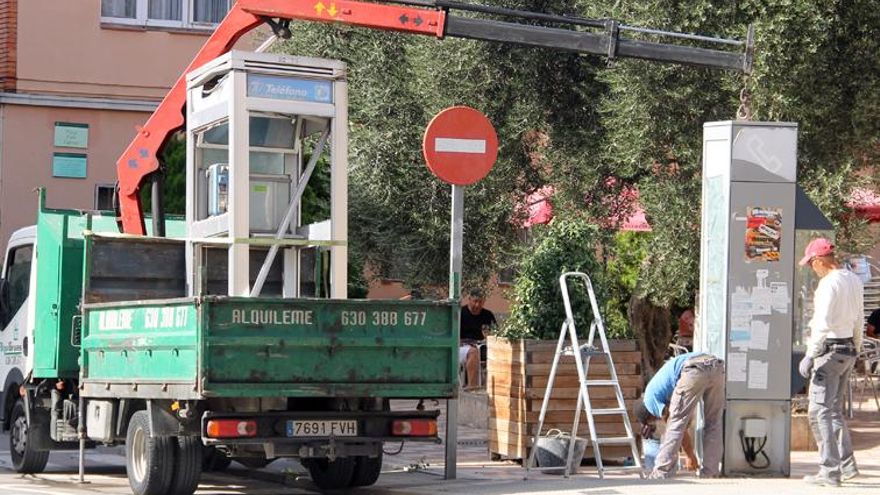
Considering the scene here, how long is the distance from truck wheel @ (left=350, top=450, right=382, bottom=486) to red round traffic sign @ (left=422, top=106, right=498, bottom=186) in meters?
2.35

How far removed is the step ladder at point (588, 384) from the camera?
44.9 feet

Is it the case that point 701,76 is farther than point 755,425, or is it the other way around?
point 701,76

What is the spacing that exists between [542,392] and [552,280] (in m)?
0.99

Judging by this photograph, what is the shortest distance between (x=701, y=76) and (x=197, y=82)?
18.7 feet

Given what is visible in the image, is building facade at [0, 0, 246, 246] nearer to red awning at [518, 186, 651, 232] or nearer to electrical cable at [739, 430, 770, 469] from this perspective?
red awning at [518, 186, 651, 232]

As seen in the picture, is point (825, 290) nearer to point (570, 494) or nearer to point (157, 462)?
point (570, 494)

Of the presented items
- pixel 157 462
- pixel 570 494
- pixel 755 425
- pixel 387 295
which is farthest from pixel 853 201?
pixel 387 295

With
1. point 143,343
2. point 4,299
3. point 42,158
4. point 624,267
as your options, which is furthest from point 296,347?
point 42,158

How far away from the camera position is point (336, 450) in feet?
40.9

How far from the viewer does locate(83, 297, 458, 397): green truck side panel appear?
468 inches

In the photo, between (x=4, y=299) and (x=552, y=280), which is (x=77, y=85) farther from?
(x=552, y=280)

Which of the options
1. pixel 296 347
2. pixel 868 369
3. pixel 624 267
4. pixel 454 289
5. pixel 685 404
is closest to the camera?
pixel 296 347

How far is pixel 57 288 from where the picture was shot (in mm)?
14688

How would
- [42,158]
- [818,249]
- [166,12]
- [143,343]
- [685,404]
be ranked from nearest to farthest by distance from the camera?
[143,343] → [818,249] → [685,404] → [42,158] → [166,12]
